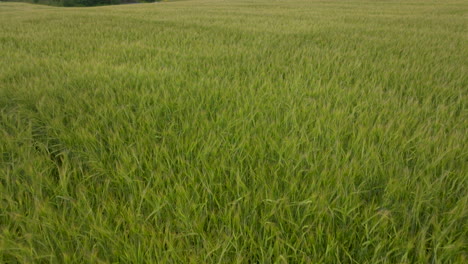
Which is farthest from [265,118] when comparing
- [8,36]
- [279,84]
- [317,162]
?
[8,36]

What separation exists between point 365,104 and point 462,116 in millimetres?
435

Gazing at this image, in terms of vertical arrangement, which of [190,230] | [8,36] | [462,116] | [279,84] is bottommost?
[190,230]

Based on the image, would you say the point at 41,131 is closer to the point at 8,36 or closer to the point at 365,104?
the point at 365,104

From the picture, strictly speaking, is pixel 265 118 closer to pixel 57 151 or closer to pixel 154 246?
pixel 154 246

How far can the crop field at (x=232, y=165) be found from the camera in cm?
61

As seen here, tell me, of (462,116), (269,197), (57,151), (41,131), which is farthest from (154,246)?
(462,116)

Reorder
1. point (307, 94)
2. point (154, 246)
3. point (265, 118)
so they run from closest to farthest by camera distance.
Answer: point (154, 246) → point (265, 118) → point (307, 94)

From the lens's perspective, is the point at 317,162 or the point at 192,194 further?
the point at 317,162

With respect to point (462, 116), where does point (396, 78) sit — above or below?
above

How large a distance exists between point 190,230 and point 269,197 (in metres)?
0.24

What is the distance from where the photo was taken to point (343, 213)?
0.66 meters

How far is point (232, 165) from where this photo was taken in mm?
848

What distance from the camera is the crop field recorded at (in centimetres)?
61

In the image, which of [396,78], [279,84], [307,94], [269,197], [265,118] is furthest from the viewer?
[396,78]
